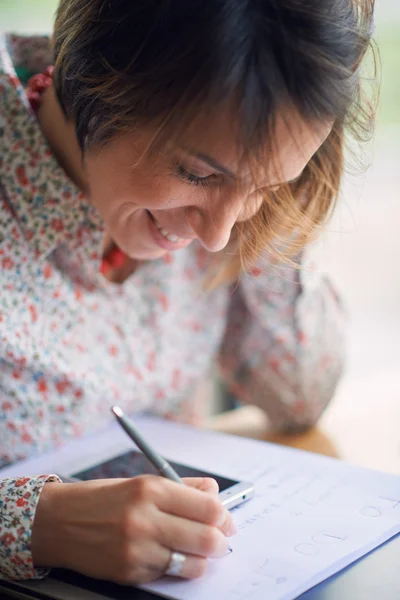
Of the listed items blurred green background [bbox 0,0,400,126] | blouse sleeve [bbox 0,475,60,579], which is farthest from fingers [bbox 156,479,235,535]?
blurred green background [bbox 0,0,400,126]

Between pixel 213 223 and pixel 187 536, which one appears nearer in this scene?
pixel 187 536

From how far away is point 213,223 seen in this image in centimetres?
73

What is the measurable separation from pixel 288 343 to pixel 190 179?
463 mm

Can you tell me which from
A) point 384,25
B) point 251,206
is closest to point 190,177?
point 251,206

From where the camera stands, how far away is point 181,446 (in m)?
0.90

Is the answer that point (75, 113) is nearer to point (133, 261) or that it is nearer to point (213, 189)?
point (213, 189)

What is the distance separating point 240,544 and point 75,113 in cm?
42

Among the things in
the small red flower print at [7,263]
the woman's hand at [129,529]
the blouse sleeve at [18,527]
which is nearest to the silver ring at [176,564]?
the woman's hand at [129,529]

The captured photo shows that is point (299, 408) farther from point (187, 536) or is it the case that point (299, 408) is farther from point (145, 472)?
point (187, 536)

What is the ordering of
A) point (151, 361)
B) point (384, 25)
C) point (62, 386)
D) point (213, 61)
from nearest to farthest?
point (213, 61) → point (62, 386) → point (151, 361) → point (384, 25)

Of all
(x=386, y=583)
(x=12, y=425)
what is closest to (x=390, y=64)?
(x=12, y=425)

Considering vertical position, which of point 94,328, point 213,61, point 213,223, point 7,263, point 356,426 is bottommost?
point 356,426

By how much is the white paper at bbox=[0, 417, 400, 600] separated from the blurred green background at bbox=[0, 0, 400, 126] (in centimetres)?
63

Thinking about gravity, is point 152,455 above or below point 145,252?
below
